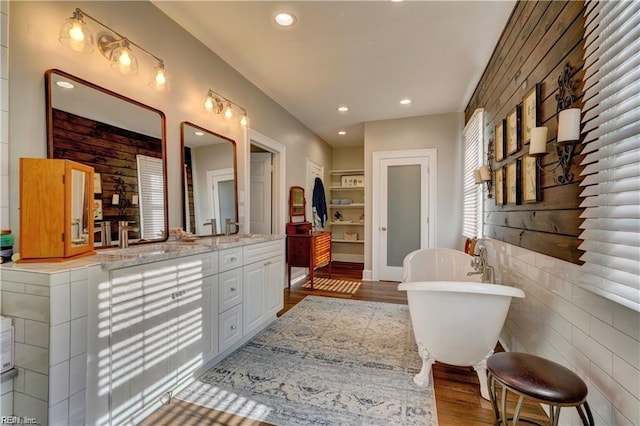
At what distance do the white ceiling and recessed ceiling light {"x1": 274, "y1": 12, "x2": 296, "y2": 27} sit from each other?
0.05 metres

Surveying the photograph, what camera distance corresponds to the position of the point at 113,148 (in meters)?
1.89

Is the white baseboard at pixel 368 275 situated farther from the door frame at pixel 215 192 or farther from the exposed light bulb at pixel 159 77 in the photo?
the exposed light bulb at pixel 159 77

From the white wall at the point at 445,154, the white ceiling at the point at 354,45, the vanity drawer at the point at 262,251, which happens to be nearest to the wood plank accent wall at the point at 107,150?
the vanity drawer at the point at 262,251

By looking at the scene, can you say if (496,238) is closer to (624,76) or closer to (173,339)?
(624,76)

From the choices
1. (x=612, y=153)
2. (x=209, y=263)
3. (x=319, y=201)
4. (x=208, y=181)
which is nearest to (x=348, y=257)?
(x=319, y=201)

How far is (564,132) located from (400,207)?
3.48 m

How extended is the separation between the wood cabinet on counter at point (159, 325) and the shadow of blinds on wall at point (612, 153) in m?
2.07

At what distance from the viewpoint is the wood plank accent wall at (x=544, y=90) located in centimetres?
139

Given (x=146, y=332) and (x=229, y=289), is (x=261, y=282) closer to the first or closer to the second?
(x=229, y=289)

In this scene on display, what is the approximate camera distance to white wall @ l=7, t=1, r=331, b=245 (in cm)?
142

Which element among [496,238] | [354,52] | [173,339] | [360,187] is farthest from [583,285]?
[360,187]

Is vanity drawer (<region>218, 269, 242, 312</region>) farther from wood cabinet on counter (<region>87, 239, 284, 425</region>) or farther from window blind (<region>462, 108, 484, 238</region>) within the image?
window blind (<region>462, 108, 484, 238</region>)

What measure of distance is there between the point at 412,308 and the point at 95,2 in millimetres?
2824

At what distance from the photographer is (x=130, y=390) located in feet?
4.75
